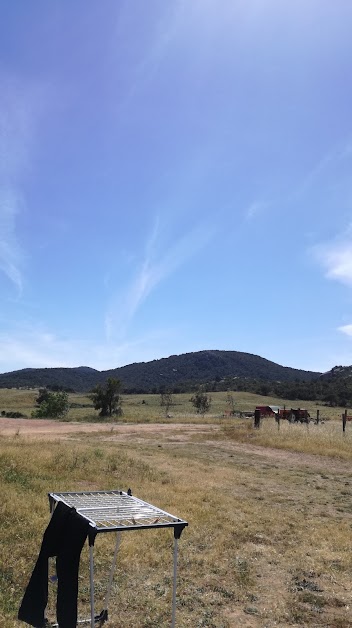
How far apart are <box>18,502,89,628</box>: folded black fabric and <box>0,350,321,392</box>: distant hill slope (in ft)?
470

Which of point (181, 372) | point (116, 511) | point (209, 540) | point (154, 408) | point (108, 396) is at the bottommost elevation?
point (209, 540)

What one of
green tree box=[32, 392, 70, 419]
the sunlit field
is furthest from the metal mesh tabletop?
green tree box=[32, 392, 70, 419]

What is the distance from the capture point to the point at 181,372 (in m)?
168

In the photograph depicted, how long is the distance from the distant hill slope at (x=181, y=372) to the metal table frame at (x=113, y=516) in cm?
14244

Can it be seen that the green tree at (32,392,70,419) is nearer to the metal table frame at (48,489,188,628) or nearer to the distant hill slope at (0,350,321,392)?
the metal table frame at (48,489,188,628)

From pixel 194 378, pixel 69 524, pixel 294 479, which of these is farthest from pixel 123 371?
pixel 69 524

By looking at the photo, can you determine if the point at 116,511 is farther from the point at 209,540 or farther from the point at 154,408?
the point at 154,408

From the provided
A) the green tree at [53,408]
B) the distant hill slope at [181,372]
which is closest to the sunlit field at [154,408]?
the green tree at [53,408]

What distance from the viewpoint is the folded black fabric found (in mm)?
3779

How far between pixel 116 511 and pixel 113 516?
0.29m

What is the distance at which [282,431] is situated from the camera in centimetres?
2602

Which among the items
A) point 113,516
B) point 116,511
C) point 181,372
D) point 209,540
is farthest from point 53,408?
point 181,372

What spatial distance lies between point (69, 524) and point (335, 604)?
11.6 feet

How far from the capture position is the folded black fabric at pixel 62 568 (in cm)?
378
